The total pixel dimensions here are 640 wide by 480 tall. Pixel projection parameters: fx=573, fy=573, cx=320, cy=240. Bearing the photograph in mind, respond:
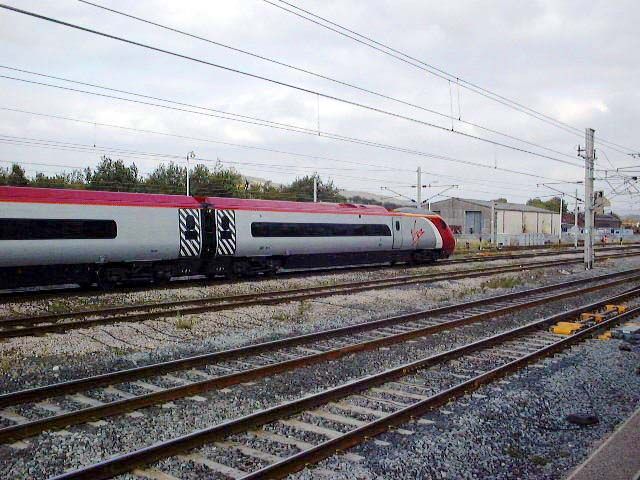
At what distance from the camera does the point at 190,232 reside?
744 inches

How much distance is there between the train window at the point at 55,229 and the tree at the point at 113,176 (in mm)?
32792

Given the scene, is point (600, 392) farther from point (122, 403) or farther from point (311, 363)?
point (122, 403)

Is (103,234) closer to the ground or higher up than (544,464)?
higher up

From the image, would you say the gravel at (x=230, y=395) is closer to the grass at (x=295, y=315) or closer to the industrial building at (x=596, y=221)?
the grass at (x=295, y=315)

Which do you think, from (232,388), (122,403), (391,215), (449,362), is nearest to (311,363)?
(232,388)

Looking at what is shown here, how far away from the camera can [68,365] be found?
349 inches

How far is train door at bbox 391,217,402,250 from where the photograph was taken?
27047 mm

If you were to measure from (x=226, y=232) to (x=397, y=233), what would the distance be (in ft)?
33.0

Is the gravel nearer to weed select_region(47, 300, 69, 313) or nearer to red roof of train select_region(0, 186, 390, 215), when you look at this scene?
weed select_region(47, 300, 69, 313)

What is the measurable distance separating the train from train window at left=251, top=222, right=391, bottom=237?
4cm

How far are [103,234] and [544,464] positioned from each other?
46.8ft

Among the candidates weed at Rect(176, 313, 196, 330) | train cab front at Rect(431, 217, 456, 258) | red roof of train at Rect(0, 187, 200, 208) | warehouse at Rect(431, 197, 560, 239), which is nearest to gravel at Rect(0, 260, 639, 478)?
weed at Rect(176, 313, 196, 330)

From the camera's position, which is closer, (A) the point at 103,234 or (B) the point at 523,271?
(A) the point at 103,234

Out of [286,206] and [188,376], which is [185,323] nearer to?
[188,376]
